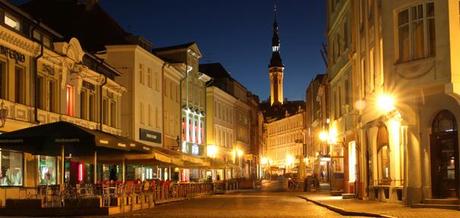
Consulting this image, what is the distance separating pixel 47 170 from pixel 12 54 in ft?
21.2

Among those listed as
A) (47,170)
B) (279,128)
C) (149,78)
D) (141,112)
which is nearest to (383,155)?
(47,170)

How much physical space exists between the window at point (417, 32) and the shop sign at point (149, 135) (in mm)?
26430

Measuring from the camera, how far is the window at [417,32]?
24.9 m

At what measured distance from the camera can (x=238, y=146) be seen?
9138 centimetres

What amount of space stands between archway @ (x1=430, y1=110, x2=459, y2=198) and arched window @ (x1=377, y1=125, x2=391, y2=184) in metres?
4.10

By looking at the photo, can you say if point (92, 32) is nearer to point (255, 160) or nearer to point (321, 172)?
point (321, 172)

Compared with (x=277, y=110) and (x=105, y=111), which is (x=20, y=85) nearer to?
(x=105, y=111)

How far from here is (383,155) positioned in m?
31.8

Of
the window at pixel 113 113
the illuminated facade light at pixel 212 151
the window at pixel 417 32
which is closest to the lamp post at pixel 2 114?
the window at pixel 417 32

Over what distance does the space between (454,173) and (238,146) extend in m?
66.2

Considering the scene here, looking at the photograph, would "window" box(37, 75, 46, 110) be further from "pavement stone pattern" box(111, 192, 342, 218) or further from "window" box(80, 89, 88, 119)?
"pavement stone pattern" box(111, 192, 342, 218)

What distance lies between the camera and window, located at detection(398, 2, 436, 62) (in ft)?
81.6

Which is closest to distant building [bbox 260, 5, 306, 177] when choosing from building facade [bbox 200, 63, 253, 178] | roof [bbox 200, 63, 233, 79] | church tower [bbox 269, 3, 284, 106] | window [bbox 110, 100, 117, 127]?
church tower [bbox 269, 3, 284, 106]

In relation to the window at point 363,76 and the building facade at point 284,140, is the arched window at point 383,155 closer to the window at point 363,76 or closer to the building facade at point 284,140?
the window at point 363,76
